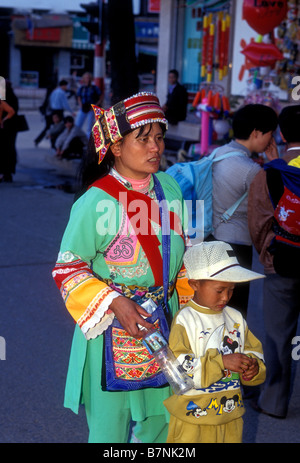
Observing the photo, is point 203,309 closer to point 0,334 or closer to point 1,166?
point 0,334

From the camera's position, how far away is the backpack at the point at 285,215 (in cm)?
355

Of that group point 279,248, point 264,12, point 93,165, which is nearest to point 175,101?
point 264,12

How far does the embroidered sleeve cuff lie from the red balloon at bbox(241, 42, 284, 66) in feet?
26.7

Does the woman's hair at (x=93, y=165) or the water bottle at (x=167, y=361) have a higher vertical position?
the woman's hair at (x=93, y=165)

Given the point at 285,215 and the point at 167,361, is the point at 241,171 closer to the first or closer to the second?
the point at 285,215

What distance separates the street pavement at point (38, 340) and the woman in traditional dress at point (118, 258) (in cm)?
125

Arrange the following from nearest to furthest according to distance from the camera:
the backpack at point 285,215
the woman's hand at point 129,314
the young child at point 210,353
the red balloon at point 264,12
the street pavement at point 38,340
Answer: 1. the woman's hand at point 129,314
2. the young child at point 210,353
3. the backpack at point 285,215
4. the street pavement at point 38,340
5. the red balloon at point 264,12

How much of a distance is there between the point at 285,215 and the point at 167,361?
1462 millimetres

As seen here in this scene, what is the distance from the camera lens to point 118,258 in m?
2.56

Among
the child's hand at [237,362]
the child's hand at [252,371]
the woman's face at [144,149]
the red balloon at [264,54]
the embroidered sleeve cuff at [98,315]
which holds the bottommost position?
the child's hand at [252,371]

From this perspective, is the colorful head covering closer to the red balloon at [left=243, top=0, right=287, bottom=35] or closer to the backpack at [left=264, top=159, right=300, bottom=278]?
the backpack at [left=264, top=159, right=300, bottom=278]

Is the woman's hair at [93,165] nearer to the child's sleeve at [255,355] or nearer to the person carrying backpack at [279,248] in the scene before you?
the child's sleeve at [255,355]

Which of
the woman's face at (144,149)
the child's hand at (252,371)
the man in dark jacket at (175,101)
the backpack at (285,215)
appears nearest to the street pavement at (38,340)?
the backpack at (285,215)
